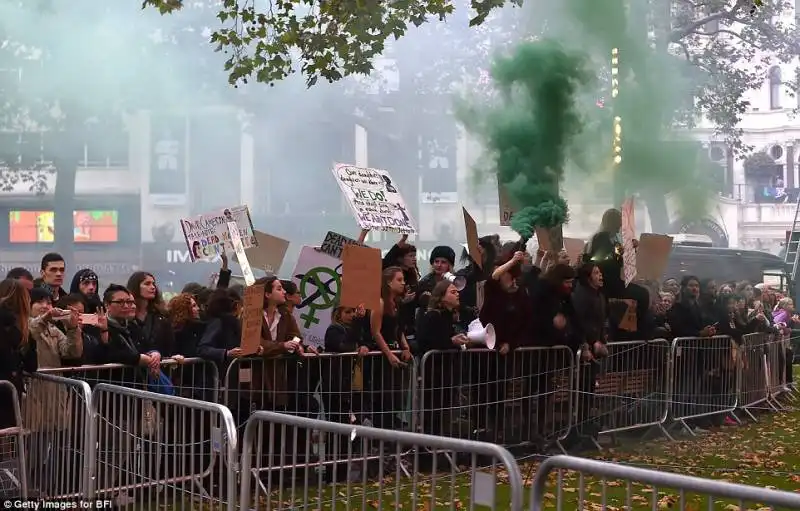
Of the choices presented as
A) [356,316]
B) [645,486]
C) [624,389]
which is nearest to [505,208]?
[624,389]

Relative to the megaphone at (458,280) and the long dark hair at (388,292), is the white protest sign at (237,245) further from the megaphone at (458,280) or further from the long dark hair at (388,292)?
the megaphone at (458,280)

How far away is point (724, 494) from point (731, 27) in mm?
19642

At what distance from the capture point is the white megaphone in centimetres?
673

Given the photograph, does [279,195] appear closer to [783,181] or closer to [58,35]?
[58,35]

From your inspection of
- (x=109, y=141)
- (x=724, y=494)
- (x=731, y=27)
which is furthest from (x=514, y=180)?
(x=731, y=27)

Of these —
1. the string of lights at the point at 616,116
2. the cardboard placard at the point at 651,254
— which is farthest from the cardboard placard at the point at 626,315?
the string of lights at the point at 616,116

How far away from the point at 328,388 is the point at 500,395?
1.18 metres

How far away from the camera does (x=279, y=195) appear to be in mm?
16844

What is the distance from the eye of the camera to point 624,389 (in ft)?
26.2

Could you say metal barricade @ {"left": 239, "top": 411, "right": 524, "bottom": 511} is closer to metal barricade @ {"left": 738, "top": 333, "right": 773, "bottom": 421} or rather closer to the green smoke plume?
the green smoke plume

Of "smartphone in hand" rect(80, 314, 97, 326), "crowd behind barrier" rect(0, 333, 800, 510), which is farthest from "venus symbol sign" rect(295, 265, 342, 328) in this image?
"smartphone in hand" rect(80, 314, 97, 326)

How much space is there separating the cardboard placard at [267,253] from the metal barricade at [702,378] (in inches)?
118

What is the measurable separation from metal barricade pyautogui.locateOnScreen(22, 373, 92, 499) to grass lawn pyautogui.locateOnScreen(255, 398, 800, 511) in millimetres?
1263

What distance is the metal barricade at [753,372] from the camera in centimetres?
973
